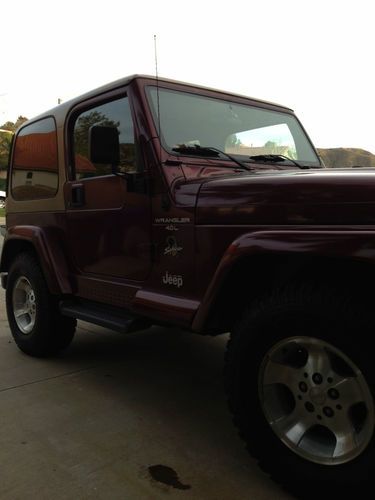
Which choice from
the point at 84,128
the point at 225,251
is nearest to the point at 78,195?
the point at 84,128

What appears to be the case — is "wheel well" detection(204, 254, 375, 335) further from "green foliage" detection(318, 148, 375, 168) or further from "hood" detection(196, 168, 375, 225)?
"green foliage" detection(318, 148, 375, 168)

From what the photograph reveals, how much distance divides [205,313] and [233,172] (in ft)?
3.18

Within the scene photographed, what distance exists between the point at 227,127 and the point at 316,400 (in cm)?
204

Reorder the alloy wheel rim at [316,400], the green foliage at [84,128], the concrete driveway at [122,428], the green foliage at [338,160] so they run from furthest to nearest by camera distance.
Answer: the green foliage at [338,160] < the green foliage at [84,128] < the concrete driveway at [122,428] < the alloy wheel rim at [316,400]

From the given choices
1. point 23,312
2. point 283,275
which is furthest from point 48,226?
point 283,275

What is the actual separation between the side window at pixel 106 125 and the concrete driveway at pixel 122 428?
1.52 m

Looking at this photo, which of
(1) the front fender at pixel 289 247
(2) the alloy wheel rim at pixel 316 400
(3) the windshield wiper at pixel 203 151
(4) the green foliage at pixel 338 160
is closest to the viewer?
(1) the front fender at pixel 289 247

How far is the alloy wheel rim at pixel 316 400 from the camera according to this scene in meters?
1.99

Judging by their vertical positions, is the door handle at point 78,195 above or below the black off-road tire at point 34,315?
above

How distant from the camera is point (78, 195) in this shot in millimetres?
3625

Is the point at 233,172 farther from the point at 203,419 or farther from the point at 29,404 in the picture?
the point at 29,404

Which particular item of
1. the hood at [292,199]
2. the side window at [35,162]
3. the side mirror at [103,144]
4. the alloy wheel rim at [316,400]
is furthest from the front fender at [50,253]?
the alloy wheel rim at [316,400]

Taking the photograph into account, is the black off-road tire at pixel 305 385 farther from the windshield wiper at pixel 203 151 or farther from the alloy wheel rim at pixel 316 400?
the windshield wiper at pixel 203 151

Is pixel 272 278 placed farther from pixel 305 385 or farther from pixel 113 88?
pixel 113 88
